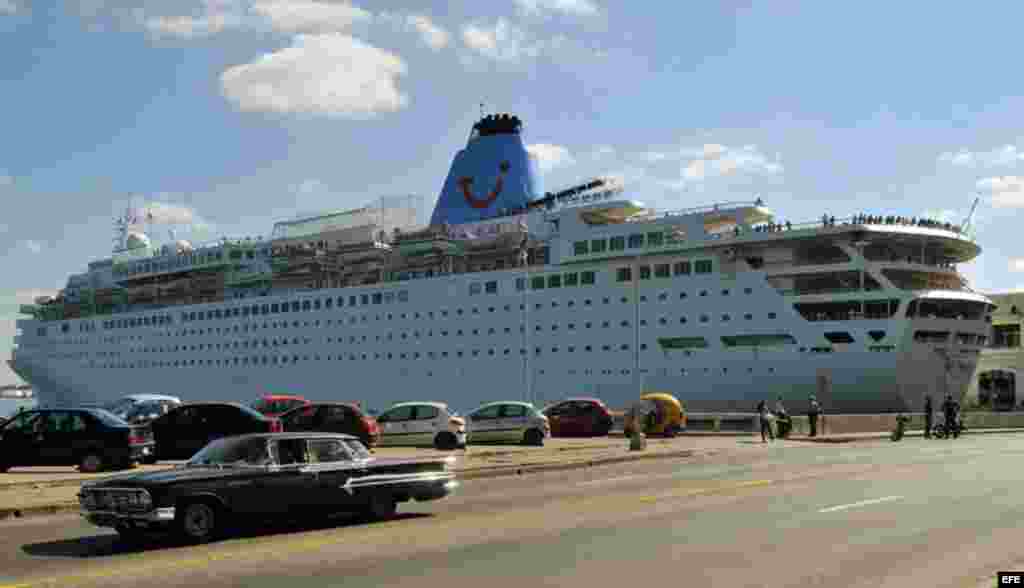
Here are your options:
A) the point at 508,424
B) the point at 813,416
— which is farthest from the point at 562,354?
the point at 508,424

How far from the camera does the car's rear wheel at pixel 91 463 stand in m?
18.8

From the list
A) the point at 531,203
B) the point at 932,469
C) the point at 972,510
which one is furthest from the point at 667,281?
the point at 972,510

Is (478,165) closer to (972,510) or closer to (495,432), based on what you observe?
(495,432)

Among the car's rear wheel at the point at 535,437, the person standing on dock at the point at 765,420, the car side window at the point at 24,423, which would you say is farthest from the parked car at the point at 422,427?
the person standing on dock at the point at 765,420

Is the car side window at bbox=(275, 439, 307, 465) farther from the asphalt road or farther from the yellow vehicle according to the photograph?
the yellow vehicle

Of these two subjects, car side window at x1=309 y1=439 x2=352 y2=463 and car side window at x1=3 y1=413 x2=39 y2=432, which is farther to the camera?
car side window at x1=3 y1=413 x2=39 y2=432

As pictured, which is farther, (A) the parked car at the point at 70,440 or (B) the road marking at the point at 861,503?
(A) the parked car at the point at 70,440

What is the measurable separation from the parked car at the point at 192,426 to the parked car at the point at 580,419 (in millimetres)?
13905

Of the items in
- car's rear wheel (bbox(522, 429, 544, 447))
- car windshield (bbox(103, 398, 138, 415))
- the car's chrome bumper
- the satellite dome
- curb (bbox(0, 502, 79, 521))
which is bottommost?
car's rear wheel (bbox(522, 429, 544, 447))

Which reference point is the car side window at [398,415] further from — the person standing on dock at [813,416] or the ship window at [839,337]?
the ship window at [839,337]

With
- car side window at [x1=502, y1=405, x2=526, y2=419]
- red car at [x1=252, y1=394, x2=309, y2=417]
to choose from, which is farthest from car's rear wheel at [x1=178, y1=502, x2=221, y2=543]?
red car at [x1=252, y1=394, x2=309, y2=417]

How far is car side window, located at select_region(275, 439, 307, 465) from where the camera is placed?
1159cm

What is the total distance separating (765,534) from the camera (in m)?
10.7

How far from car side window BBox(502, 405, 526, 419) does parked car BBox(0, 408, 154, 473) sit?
457 inches
